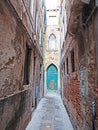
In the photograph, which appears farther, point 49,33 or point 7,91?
point 49,33

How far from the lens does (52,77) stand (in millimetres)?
19391

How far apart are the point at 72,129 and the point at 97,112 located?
3.15 meters

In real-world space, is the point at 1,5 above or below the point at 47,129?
above

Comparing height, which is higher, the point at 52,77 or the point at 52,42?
the point at 52,42

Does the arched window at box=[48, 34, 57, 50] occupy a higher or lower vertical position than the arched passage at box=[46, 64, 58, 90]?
higher

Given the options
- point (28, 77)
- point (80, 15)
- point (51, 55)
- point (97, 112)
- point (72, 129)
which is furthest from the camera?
point (51, 55)

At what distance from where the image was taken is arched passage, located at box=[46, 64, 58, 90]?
19141 mm

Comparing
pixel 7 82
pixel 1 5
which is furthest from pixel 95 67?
pixel 1 5

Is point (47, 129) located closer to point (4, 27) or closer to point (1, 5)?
point (4, 27)

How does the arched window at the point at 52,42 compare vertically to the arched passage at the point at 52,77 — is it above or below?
above

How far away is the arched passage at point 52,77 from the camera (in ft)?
62.8

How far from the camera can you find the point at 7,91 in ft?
11.6

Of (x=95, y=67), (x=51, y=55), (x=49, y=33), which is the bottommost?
(x=95, y=67)

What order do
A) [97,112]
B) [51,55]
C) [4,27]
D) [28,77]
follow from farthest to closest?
[51,55]
[28,77]
[4,27]
[97,112]
